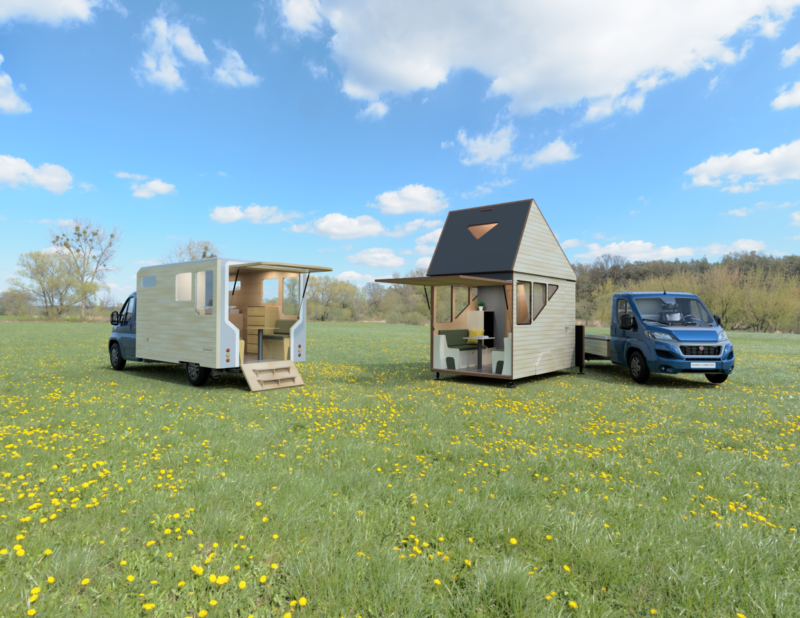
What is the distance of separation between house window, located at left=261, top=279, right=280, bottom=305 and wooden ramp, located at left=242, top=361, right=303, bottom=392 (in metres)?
2.22

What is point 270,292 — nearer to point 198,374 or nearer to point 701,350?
point 198,374

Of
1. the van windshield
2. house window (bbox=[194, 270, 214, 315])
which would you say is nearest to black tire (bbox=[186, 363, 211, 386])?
house window (bbox=[194, 270, 214, 315])

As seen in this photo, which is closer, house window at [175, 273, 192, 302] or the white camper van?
the white camper van

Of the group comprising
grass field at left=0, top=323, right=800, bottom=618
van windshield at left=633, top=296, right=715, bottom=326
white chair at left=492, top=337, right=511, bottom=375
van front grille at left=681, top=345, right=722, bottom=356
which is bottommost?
grass field at left=0, top=323, right=800, bottom=618

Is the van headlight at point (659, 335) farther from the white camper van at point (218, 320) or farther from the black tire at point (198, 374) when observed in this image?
the black tire at point (198, 374)

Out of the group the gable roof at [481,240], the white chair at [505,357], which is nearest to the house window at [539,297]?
the gable roof at [481,240]

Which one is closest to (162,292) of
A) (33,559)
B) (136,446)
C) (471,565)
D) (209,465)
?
(136,446)

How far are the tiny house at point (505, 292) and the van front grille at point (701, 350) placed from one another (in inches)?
121

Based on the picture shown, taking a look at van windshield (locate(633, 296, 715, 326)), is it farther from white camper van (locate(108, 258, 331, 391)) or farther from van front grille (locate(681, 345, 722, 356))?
white camper van (locate(108, 258, 331, 391))

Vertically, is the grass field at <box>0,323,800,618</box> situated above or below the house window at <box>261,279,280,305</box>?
below

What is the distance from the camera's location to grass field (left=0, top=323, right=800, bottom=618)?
2.73 m

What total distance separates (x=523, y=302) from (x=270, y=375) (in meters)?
6.85

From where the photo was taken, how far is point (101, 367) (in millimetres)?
13438

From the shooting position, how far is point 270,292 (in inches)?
475
